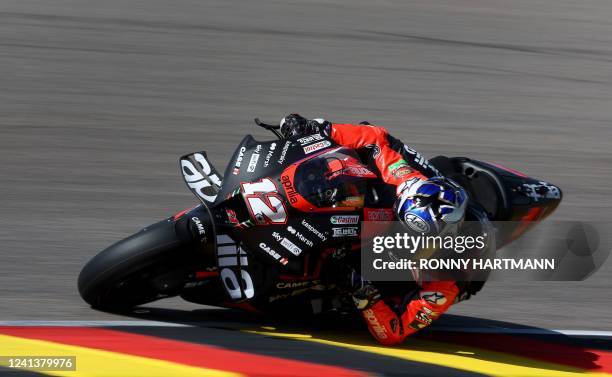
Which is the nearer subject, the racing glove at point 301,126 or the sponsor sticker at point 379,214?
the sponsor sticker at point 379,214

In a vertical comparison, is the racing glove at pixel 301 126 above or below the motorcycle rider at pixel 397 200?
above

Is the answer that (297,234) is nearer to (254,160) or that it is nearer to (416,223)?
(254,160)

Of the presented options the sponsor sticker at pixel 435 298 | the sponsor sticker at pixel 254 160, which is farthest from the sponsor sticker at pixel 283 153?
the sponsor sticker at pixel 435 298

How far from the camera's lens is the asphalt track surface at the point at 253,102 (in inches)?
215

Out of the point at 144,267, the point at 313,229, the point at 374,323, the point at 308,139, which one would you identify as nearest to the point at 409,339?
the point at 374,323

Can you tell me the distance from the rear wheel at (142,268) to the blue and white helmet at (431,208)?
1.03m

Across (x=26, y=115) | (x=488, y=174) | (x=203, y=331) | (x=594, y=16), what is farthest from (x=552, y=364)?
(x=594, y=16)

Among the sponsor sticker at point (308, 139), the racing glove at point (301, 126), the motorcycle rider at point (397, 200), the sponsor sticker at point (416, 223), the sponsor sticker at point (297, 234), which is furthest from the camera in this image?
the racing glove at point (301, 126)

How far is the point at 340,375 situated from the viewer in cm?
408

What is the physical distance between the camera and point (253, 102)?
27.3 feet

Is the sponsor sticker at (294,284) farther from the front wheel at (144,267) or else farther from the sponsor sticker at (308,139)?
the sponsor sticker at (308,139)

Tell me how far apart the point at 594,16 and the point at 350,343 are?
8.32 meters

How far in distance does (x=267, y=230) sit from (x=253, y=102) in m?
4.24

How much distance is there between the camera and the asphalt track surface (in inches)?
215
